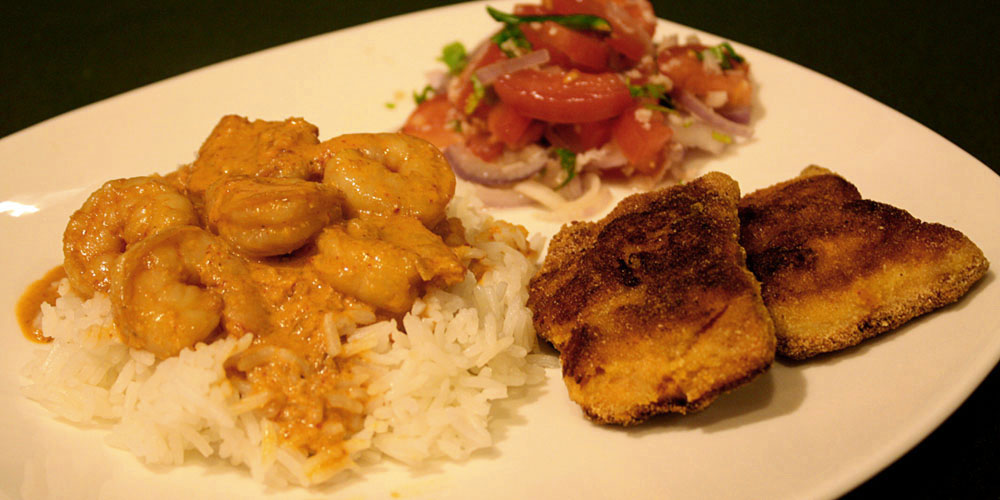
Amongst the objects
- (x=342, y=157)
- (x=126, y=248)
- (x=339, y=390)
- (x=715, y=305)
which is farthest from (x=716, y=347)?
(x=126, y=248)

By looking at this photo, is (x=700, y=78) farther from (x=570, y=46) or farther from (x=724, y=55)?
(x=570, y=46)

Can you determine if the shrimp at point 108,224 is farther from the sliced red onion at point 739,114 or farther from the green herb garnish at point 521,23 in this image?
the sliced red onion at point 739,114

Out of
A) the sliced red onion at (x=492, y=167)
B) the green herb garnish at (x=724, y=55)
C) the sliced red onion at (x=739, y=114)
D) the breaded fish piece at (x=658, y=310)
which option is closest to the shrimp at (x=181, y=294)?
the breaded fish piece at (x=658, y=310)

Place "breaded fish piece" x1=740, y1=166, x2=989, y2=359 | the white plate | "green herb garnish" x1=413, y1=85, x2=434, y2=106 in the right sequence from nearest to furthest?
the white plate < "breaded fish piece" x1=740, y1=166, x2=989, y2=359 < "green herb garnish" x1=413, y1=85, x2=434, y2=106

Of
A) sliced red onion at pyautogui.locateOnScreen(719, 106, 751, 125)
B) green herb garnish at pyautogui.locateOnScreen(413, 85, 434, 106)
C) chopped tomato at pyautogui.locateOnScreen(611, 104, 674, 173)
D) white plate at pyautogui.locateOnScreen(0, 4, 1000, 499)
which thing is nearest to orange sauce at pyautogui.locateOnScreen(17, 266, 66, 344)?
white plate at pyautogui.locateOnScreen(0, 4, 1000, 499)

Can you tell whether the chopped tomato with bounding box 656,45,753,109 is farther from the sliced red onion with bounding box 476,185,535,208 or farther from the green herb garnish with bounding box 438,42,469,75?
the green herb garnish with bounding box 438,42,469,75

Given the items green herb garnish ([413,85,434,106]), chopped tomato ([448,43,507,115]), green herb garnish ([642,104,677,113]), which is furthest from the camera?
green herb garnish ([413,85,434,106])
